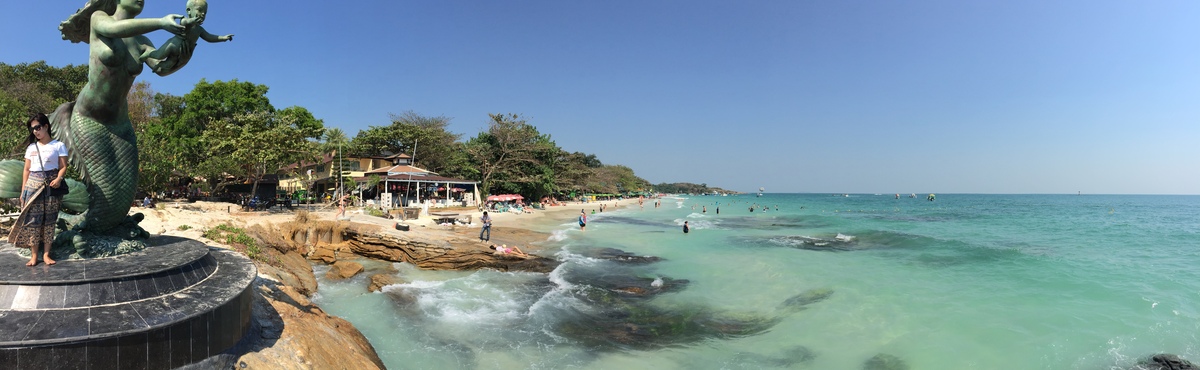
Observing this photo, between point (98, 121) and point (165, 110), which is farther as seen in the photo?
point (165, 110)

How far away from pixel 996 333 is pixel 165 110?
51.0m

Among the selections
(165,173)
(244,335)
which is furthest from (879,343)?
(165,173)

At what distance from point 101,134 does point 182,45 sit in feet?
4.64

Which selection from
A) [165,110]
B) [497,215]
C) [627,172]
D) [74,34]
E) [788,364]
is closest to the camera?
[74,34]

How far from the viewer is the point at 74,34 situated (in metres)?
5.33

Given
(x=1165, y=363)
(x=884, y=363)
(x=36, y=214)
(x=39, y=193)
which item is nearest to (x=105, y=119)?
(x=39, y=193)

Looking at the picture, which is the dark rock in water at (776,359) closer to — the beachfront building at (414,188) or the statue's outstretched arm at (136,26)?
the statue's outstretched arm at (136,26)

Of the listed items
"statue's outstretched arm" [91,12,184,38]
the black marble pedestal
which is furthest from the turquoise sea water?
"statue's outstretched arm" [91,12,184,38]

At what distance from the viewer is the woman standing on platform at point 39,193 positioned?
4344 millimetres

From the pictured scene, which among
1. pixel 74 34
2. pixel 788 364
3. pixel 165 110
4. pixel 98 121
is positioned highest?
pixel 165 110

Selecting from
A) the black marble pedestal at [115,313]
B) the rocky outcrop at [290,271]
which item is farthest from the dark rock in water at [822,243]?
the black marble pedestal at [115,313]

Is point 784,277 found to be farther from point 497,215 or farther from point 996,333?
point 497,215

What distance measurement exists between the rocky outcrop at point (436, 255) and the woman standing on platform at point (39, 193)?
32.4 feet

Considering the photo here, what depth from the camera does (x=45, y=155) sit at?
4473mm
